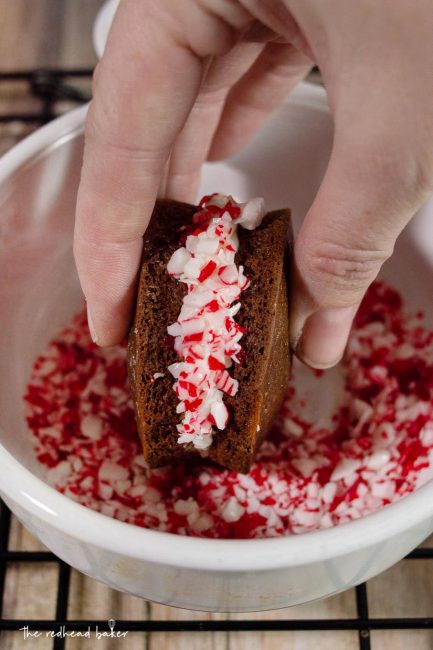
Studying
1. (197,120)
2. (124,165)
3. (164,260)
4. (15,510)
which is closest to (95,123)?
(124,165)

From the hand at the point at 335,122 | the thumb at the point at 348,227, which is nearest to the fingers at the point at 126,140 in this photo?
the hand at the point at 335,122

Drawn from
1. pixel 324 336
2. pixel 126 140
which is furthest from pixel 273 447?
pixel 126 140

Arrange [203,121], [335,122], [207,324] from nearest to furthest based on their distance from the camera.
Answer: [335,122]
[207,324]
[203,121]

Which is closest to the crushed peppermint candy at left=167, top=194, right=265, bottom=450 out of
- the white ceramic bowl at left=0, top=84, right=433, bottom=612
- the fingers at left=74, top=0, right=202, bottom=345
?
the fingers at left=74, top=0, right=202, bottom=345

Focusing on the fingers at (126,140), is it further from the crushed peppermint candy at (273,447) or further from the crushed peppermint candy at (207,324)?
the crushed peppermint candy at (273,447)

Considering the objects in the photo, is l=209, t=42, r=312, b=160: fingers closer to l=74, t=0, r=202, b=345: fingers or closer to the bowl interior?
the bowl interior

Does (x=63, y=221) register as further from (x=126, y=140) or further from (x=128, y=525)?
(x=128, y=525)
